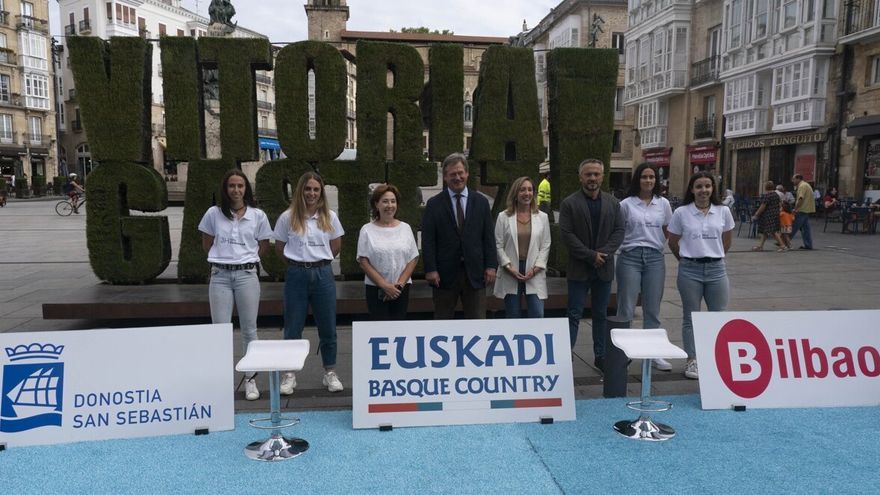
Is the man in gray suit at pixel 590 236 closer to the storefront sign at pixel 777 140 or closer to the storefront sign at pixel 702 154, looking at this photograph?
the storefront sign at pixel 777 140

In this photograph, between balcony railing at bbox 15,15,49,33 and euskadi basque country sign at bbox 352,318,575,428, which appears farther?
balcony railing at bbox 15,15,49,33

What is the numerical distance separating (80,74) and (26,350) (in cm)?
518

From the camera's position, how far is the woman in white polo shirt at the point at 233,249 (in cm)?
493

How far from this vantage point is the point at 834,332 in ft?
15.6

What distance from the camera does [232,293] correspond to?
5.03 m

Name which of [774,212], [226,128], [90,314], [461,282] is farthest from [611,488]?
[774,212]

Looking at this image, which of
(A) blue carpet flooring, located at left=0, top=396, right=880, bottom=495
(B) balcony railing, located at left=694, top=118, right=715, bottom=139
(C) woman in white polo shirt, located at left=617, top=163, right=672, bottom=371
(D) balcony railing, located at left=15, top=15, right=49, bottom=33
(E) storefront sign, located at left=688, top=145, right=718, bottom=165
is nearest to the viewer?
(A) blue carpet flooring, located at left=0, top=396, right=880, bottom=495

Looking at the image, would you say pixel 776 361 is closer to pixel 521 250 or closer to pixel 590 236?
pixel 590 236

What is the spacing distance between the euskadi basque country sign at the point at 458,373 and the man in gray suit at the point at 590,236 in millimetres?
1016

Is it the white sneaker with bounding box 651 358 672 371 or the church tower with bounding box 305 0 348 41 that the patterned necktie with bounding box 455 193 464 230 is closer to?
the white sneaker with bounding box 651 358 672 371

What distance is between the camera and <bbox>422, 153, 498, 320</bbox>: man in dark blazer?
5.13 metres

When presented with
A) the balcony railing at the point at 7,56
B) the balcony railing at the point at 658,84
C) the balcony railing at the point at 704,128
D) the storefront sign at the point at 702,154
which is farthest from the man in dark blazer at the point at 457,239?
the balcony railing at the point at 7,56

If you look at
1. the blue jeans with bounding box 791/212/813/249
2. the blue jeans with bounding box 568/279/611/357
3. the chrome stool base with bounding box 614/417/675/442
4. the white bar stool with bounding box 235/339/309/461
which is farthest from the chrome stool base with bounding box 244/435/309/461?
the blue jeans with bounding box 791/212/813/249

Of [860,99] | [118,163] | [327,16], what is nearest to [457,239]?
[118,163]
